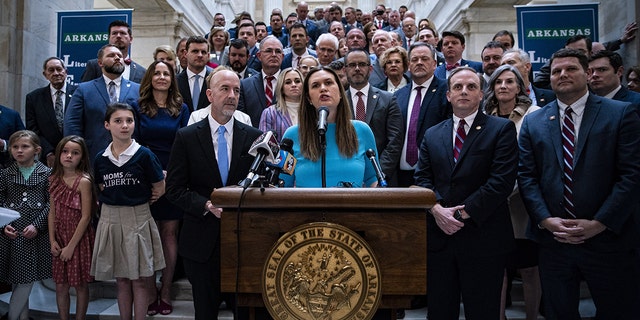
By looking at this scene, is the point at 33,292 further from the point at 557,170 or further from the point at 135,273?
the point at 557,170

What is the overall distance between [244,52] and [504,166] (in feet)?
11.7

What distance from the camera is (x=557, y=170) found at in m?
2.89

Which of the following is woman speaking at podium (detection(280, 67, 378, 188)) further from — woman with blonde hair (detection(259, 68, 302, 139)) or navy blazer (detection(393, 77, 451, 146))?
navy blazer (detection(393, 77, 451, 146))

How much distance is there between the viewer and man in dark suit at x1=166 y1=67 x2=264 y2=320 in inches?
104

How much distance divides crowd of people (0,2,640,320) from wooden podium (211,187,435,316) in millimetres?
371

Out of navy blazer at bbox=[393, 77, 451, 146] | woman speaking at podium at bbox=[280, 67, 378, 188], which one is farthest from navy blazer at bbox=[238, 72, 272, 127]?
woman speaking at podium at bbox=[280, 67, 378, 188]

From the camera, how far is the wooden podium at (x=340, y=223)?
177 cm

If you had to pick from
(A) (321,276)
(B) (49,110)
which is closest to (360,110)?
(A) (321,276)

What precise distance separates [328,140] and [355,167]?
0.63ft

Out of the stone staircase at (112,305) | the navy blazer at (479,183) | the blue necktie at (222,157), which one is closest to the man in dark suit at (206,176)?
the blue necktie at (222,157)

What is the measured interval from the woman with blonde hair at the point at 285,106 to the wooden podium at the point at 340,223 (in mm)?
1883

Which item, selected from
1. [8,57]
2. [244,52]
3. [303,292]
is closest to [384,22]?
[244,52]

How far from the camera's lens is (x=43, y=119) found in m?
4.90

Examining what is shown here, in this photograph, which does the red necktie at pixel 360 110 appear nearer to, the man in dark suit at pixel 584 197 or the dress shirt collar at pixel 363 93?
the dress shirt collar at pixel 363 93
